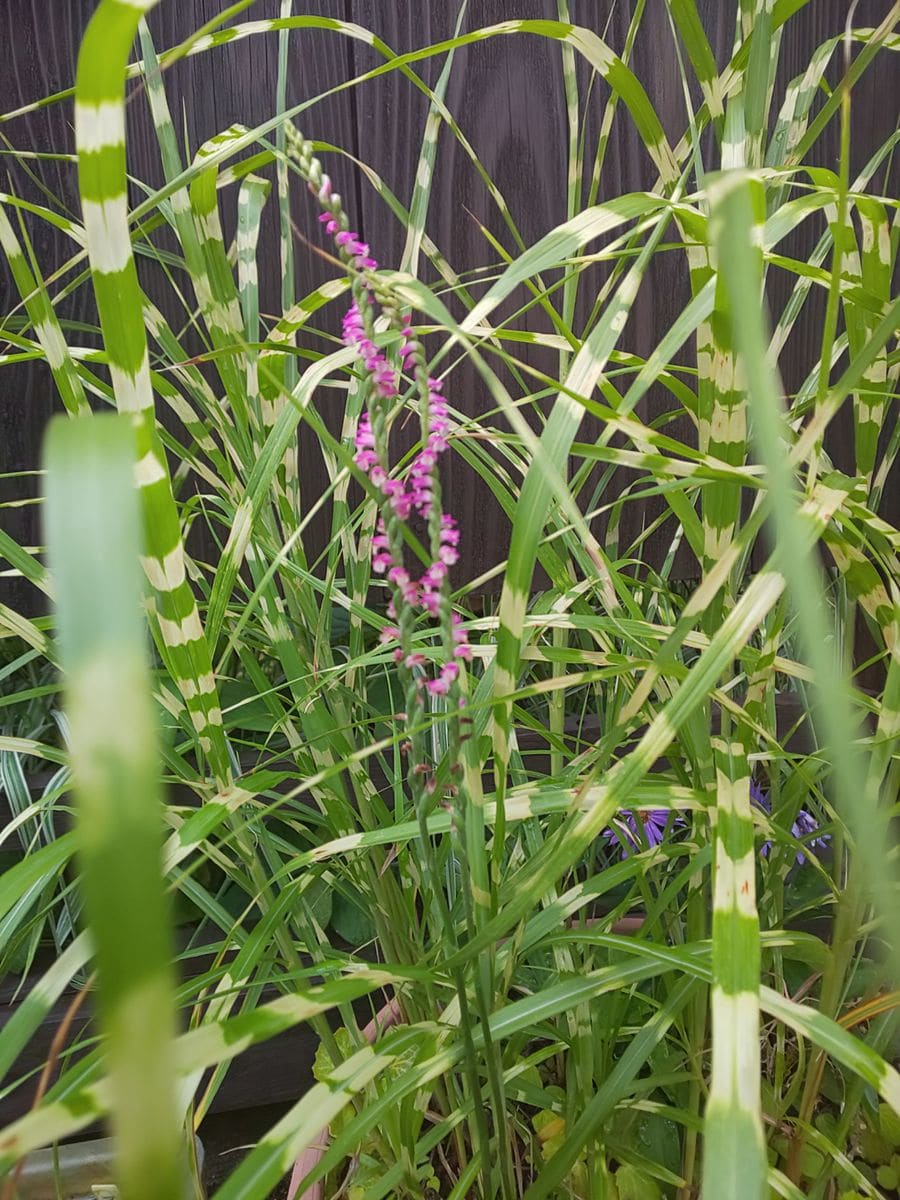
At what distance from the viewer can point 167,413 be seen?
80 centimetres

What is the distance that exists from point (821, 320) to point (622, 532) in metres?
0.30

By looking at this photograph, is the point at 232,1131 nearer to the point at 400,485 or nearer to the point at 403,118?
the point at 400,485

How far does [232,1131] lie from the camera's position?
0.77 meters

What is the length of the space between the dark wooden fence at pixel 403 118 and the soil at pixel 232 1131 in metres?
0.56

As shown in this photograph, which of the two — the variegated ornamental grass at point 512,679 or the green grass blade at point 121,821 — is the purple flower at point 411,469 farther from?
the green grass blade at point 121,821

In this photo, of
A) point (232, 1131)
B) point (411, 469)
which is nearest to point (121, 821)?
point (411, 469)

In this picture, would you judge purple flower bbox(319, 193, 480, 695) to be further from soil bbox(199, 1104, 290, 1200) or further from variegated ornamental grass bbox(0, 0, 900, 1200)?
soil bbox(199, 1104, 290, 1200)

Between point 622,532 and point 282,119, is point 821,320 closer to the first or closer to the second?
point 622,532

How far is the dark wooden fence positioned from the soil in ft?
1.82

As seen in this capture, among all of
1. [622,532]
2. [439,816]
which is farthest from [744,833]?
[622,532]

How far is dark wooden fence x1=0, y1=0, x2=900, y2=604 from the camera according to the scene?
0.75m

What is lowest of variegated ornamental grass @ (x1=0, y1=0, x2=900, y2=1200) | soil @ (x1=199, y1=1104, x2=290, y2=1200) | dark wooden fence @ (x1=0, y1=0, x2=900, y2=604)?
soil @ (x1=199, y1=1104, x2=290, y2=1200)

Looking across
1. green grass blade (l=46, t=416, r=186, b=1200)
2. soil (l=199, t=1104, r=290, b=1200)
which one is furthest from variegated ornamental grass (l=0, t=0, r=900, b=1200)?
soil (l=199, t=1104, r=290, b=1200)

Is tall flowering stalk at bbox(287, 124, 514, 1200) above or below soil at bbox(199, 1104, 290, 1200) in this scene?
above
